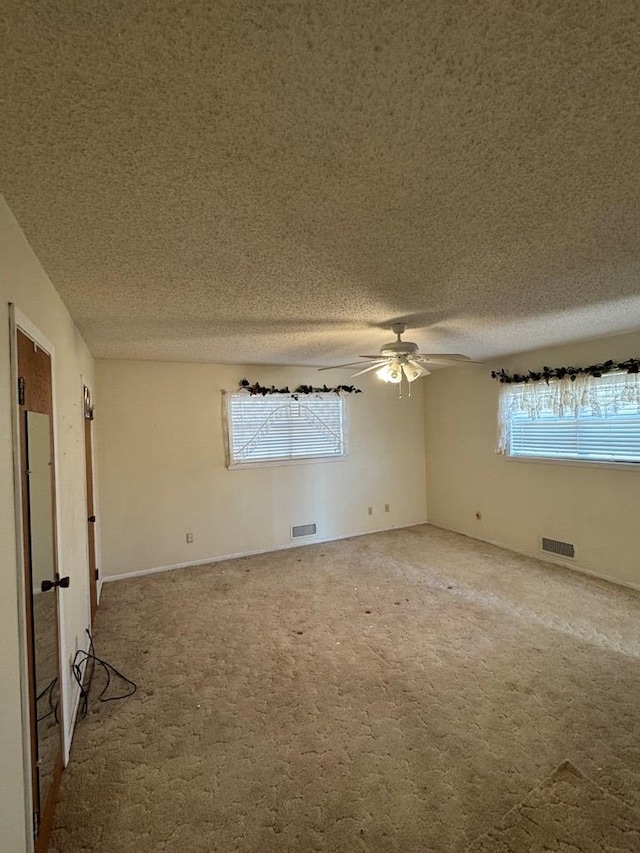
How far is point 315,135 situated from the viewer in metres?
0.98

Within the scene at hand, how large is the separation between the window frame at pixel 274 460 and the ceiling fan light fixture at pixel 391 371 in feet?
6.61

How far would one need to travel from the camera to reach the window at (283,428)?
4.65 metres

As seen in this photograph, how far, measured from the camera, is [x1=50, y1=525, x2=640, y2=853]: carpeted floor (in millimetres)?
1519

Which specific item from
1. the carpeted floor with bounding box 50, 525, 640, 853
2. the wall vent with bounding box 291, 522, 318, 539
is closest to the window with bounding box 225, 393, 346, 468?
the wall vent with bounding box 291, 522, 318, 539

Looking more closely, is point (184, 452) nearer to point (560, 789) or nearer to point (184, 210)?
point (184, 210)

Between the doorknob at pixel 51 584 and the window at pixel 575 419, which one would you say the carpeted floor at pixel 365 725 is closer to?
the doorknob at pixel 51 584

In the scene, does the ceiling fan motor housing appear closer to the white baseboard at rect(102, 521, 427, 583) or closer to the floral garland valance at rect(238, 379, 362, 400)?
the floral garland valance at rect(238, 379, 362, 400)

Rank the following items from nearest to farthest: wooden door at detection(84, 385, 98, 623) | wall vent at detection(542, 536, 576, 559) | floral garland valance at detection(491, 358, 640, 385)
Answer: wooden door at detection(84, 385, 98, 623), floral garland valance at detection(491, 358, 640, 385), wall vent at detection(542, 536, 576, 559)

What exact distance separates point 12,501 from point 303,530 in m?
4.07

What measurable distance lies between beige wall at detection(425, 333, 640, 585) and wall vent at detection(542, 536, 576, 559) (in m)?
0.06

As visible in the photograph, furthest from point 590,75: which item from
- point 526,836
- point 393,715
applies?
point 393,715

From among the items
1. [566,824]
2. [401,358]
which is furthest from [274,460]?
[566,824]

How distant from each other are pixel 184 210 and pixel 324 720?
98.6 inches

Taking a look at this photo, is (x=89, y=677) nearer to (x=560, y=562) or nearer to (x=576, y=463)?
(x=560, y=562)
